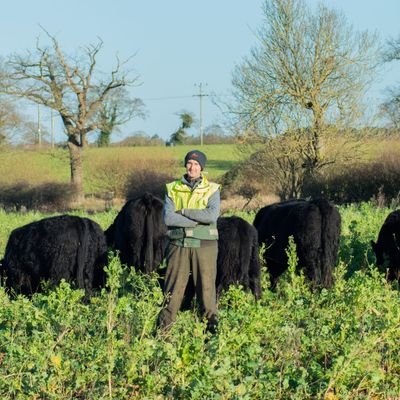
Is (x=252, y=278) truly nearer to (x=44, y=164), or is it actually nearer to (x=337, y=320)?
(x=337, y=320)

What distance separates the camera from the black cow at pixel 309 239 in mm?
10359

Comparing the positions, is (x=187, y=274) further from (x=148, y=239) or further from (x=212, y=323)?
(x=148, y=239)

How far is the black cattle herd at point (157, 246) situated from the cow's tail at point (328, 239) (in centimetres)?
1

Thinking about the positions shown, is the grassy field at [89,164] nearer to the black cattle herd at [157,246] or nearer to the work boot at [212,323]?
the black cattle herd at [157,246]

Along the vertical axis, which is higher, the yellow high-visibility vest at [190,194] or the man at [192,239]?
the yellow high-visibility vest at [190,194]

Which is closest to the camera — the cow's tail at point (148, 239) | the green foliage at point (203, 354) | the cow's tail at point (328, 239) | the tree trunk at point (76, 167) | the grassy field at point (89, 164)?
the green foliage at point (203, 354)

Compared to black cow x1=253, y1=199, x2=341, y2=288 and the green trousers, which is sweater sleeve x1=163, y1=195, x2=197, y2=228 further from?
black cow x1=253, y1=199, x2=341, y2=288

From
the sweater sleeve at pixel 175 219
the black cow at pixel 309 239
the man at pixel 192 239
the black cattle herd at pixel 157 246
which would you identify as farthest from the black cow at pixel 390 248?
the sweater sleeve at pixel 175 219

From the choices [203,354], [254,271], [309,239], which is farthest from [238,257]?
[203,354]

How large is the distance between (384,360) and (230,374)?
5.26ft

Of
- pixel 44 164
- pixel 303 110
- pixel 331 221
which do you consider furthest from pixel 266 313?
pixel 44 164

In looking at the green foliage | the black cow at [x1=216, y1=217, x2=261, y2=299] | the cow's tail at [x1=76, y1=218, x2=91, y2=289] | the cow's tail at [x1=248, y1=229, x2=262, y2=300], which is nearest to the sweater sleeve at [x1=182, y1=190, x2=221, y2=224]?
the green foliage

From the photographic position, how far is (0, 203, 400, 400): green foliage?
552cm

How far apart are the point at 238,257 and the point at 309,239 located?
1604mm
